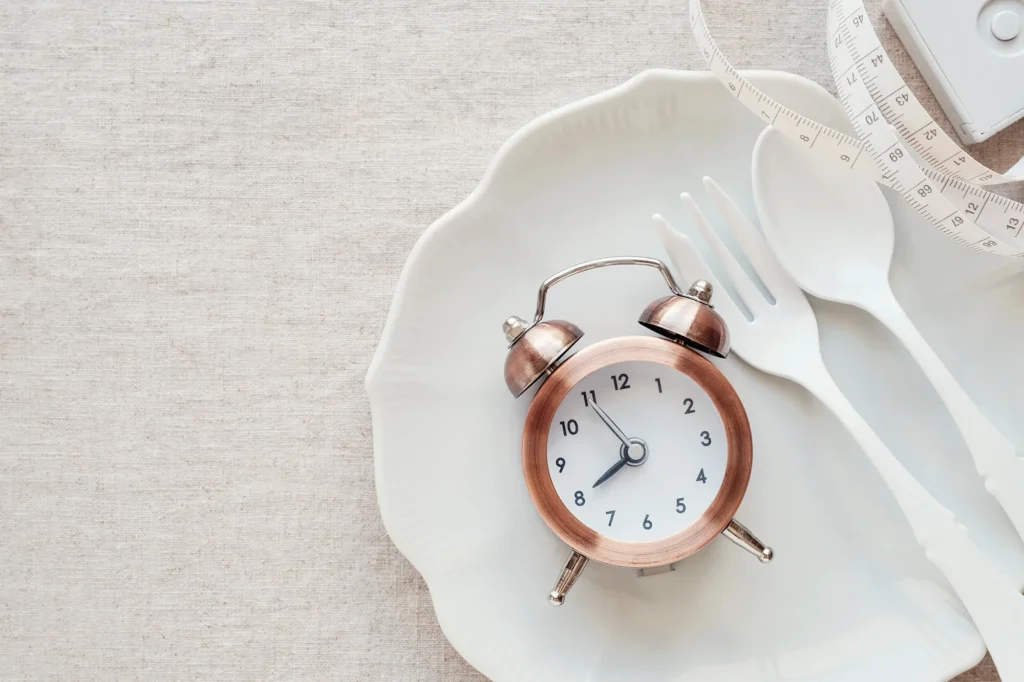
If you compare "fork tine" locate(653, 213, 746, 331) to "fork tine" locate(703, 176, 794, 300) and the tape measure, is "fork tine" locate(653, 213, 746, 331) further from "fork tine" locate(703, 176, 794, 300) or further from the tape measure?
the tape measure

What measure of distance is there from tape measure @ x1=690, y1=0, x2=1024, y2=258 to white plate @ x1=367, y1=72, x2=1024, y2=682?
0.04m

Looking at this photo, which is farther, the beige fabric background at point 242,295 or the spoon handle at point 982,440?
the beige fabric background at point 242,295

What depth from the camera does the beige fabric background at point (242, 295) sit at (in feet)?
2.81

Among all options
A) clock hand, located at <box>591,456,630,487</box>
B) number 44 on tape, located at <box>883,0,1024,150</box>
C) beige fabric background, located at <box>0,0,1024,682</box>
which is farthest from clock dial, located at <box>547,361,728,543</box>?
number 44 on tape, located at <box>883,0,1024,150</box>

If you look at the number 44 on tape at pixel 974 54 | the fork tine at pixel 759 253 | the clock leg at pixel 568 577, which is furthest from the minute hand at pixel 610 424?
the number 44 on tape at pixel 974 54

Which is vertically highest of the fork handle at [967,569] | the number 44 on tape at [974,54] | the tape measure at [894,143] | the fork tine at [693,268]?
the number 44 on tape at [974,54]

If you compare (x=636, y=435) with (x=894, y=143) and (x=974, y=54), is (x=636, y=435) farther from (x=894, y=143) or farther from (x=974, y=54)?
(x=974, y=54)

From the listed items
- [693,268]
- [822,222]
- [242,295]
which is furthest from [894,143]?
[242,295]

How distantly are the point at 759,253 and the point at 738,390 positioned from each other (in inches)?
5.8

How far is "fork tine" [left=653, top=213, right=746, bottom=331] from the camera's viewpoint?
0.78 m

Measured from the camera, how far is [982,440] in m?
0.75

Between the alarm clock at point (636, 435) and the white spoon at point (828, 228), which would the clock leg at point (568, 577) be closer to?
the alarm clock at point (636, 435)

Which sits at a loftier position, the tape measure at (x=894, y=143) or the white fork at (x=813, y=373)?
the tape measure at (x=894, y=143)

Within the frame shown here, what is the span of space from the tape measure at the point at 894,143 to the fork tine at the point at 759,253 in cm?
10
